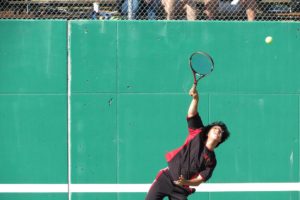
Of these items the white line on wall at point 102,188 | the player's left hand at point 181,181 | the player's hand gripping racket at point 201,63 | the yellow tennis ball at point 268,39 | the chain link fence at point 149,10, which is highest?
the chain link fence at point 149,10

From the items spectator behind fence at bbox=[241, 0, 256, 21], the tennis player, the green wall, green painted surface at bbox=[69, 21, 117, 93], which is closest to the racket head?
the green wall

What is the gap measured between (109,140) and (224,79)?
1.54 m

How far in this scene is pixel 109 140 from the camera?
23.7 feet

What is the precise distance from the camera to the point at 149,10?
24.9 ft

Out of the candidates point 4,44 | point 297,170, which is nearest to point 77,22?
point 4,44

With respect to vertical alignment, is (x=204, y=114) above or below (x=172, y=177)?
above

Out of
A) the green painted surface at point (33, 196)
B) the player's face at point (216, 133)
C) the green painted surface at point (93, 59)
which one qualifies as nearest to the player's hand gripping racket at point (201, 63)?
the player's face at point (216, 133)

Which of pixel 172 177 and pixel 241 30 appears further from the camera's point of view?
pixel 241 30

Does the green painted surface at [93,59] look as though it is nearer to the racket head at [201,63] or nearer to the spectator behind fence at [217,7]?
the racket head at [201,63]

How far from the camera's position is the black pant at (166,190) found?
637 cm

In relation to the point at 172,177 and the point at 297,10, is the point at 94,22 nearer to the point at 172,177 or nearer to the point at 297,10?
the point at 172,177

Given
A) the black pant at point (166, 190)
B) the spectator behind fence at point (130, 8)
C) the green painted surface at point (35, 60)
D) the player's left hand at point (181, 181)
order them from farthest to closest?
the spectator behind fence at point (130, 8), the green painted surface at point (35, 60), the black pant at point (166, 190), the player's left hand at point (181, 181)

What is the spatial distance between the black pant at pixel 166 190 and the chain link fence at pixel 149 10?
2.18 metres

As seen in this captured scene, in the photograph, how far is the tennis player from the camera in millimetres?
6168
